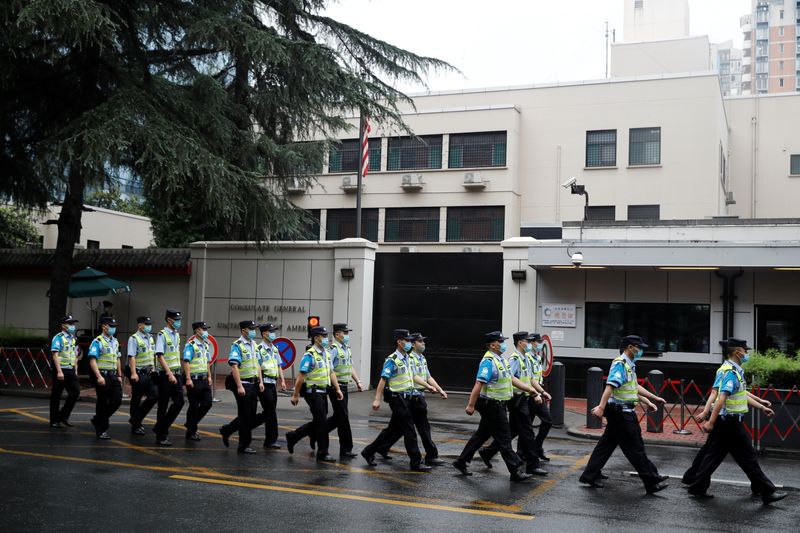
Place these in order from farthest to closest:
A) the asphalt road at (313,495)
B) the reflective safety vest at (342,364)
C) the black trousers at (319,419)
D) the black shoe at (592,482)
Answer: the reflective safety vest at (342,364), the black trousers at (319,419), the black shoe at (592,482), the asphalt road at (313,495)

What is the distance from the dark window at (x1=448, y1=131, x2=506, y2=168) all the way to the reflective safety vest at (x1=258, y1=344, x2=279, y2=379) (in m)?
23.6

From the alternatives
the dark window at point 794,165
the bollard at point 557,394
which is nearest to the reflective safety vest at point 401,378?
the bollard at point 557,394

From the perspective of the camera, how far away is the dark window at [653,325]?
2036 centimetres

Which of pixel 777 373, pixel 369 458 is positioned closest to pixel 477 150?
pixel 777 373

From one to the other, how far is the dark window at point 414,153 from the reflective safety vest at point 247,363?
80.1ft

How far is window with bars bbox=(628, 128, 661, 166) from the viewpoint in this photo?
33438 mm

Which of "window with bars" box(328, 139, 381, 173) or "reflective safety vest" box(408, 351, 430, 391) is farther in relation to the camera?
"window with bars" box(328, 139, 381, 173)

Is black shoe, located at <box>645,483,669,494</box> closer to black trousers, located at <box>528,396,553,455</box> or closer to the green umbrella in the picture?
black trousers, located at <box>528,396,553,455</box>

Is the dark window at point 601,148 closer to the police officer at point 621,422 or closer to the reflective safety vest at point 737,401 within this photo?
the police officer at point 621,422

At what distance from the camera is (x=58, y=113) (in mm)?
19641

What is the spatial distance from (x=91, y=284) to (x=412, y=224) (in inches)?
649

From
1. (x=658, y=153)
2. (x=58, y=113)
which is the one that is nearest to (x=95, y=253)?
(x=58, y=113)

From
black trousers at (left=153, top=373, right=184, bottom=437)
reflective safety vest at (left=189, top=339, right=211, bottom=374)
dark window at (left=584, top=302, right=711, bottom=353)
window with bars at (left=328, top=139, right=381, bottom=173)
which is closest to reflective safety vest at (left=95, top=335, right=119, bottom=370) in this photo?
black trousers at (left=153, top=373, right=184, bottom=437)

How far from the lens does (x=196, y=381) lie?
12805 millimetres
